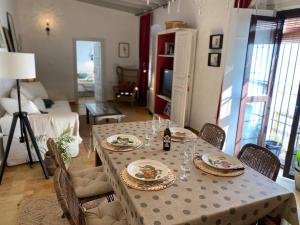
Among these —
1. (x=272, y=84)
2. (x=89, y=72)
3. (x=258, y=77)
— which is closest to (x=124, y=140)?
(x=258, y=77)

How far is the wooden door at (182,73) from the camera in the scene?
4.20m

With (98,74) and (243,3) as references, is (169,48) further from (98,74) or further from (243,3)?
(98,74)

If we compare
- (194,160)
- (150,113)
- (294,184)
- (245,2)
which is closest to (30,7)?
(150,113)

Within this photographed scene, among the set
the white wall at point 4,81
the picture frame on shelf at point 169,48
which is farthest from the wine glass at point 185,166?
the picture frame on shelf at point 169,48

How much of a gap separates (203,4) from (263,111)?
2.17m

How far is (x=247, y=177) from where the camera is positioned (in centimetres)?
145

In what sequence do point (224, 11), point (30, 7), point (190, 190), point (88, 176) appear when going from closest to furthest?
point (190, 190) < point (88, 176) < point (224, 11) < point (30, 7)

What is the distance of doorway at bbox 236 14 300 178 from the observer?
2967 mm

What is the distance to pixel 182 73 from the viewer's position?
14.3 ft

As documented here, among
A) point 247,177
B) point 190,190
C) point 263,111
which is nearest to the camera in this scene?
point 190,190

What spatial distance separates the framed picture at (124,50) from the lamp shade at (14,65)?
192 inches

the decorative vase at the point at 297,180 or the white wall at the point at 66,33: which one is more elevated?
the white wall at the point at 66,33

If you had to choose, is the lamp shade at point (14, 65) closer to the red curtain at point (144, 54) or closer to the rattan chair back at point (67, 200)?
the rattan chair back at point (67, 200)

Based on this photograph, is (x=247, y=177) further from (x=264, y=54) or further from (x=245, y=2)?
(x=245, y=2)
